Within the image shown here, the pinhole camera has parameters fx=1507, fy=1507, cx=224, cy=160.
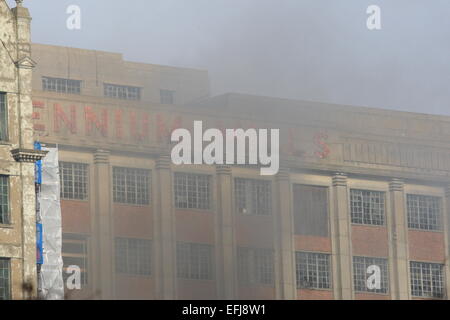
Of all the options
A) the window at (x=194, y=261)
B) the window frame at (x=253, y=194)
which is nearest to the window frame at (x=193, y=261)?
the window at (x=194, y=261)

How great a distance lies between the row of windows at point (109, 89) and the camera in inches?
3947

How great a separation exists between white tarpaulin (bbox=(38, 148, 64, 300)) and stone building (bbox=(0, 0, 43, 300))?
20.0 ft


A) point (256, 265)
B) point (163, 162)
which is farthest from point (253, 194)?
point (163, 162)

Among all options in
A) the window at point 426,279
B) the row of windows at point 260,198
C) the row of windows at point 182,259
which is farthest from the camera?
the window at point 426,279

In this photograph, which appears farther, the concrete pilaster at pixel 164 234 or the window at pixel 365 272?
the window at pixel 365 272

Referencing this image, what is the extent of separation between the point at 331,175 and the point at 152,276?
54.2ft

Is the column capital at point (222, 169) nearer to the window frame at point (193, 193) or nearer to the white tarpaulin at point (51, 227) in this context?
the window frame at point (193, 193)

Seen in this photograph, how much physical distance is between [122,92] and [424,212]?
22.4 metres

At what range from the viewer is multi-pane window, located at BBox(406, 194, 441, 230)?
103 metres

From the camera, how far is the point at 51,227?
84188 mm

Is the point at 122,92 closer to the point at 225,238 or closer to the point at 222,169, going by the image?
the point at 222,169

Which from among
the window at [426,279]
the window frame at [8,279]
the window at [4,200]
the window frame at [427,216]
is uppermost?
the window frame at [427,216]

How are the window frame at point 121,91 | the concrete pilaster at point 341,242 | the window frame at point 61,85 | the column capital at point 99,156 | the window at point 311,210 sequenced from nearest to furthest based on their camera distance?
the column capital at point 99,156, the window at point 311,210, the concrete pilaster at point 341,242, the window frame at point 61,85, the window frame at point 121,91

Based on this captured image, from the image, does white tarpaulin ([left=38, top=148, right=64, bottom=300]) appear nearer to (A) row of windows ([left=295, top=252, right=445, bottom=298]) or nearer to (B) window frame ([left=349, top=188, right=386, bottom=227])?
(A) row of windows ([left=295, top=252, right=445, bottom=298])
